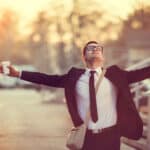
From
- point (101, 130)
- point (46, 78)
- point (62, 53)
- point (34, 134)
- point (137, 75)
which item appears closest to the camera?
point (101, 130)

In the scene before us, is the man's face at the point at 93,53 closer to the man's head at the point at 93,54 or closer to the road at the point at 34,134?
the man's head at the point at 93,54

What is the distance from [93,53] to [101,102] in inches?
18.0

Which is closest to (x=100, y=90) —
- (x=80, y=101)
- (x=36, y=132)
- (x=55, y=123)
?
(x=80, y=101)

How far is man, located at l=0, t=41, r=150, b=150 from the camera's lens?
24.9 ft

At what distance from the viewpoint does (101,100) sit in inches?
301

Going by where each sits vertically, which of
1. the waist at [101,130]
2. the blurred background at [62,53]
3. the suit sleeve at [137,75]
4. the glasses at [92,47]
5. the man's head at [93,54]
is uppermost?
the glasses at [92,47]

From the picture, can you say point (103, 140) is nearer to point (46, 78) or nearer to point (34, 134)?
point (46, 78)

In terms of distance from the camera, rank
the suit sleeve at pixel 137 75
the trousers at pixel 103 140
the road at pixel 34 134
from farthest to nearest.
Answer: the road at pixel 34 134 → the suit sleeve at pixel 137 75 → the trousers at pixel 103 140

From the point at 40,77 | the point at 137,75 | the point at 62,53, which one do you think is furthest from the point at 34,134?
the point at 62,53

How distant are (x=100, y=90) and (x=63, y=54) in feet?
189

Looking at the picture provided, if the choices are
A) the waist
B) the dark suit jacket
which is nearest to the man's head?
the dark suit jacket

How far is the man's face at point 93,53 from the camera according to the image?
7.63 metres

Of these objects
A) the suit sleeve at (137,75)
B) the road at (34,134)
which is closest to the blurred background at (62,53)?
the road at (34,134)

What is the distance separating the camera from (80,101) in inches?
303
